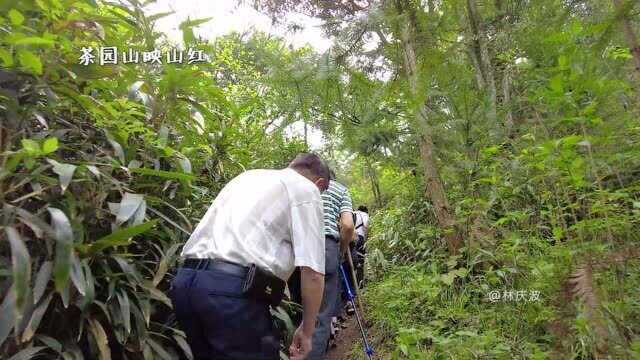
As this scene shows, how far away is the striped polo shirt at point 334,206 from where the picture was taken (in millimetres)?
3680

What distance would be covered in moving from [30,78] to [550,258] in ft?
10.0

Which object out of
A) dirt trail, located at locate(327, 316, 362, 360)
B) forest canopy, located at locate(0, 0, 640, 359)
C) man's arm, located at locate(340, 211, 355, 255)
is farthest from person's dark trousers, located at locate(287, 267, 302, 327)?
dirt trail, located at locate(327, 316, 362, 360)

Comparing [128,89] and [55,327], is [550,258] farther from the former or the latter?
[128,89]

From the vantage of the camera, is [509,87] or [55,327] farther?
[509,87]

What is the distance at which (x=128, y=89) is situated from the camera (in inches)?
118

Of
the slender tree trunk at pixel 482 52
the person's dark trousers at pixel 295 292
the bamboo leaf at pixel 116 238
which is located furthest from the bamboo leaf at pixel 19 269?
the slender tree trunk at pixel 482 52

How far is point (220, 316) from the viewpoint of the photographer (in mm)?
1790

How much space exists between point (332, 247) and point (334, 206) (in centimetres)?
39

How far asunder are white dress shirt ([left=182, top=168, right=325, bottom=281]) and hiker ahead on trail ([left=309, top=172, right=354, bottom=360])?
153cm

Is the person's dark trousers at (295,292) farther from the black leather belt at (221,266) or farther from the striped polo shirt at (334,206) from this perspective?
the black leather belt at (221,266)

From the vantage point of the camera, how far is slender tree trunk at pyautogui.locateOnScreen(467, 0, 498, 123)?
3387mm

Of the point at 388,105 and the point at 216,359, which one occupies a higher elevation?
the point at 388,105

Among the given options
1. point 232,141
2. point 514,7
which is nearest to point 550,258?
point 514,7

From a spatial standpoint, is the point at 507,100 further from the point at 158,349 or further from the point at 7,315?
the point at 7,315
